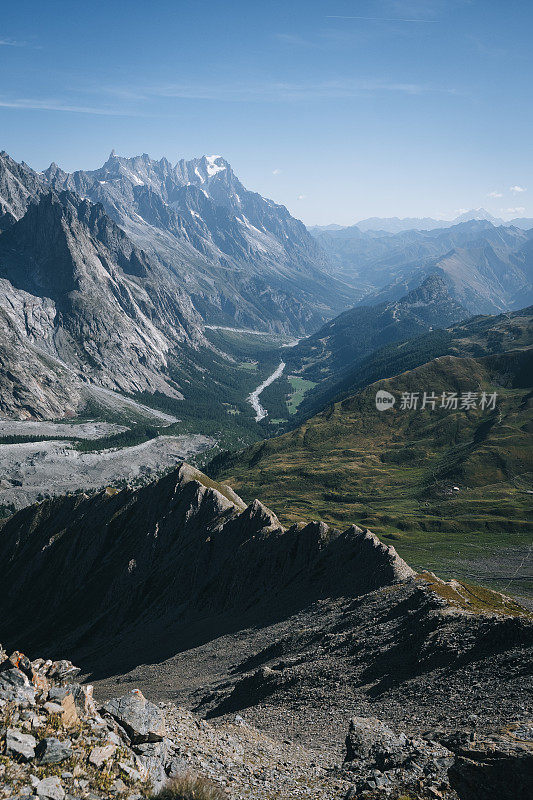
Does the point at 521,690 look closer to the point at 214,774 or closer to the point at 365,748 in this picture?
the point at 365,748

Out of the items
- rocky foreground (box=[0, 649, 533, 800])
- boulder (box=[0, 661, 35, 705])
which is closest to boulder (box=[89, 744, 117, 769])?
rocky foreground (box=[0, 649, 533, 800])

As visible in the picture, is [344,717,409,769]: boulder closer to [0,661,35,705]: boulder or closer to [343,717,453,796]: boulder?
[343,717,453,796]: boulder

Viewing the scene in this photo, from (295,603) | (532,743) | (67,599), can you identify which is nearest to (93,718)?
(532,743)

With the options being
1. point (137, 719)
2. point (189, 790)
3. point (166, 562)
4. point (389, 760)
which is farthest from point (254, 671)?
point (166, 562)

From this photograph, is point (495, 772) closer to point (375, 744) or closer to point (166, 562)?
point (375, 744)

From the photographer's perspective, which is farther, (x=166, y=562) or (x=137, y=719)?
(x=166, y=562)
